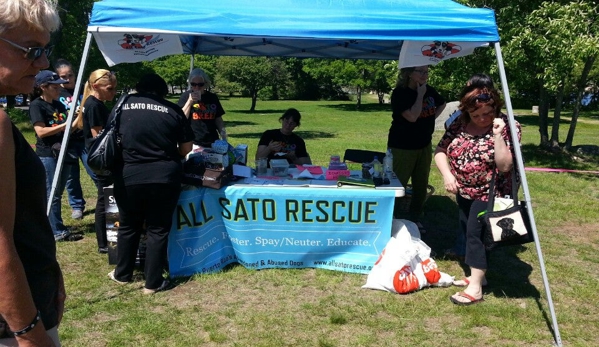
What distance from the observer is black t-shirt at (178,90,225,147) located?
5.52 m

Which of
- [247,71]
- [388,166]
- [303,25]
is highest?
[303,25]

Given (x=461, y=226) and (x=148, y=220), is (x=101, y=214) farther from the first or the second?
(x=461, y=226)

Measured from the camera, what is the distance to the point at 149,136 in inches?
142

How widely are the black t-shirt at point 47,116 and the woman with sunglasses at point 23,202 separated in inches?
146

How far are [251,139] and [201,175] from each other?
10.8 m

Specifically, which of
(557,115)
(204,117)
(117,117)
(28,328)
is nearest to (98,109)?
(117,117)

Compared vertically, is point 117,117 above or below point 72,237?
above

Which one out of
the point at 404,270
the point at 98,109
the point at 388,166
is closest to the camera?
the point at 404,270

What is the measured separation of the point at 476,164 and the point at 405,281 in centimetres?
104

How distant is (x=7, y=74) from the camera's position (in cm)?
125

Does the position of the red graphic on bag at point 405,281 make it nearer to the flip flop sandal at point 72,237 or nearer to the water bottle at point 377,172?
the water bottle at point 377,172

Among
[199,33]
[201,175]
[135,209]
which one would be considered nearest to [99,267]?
[135,209]

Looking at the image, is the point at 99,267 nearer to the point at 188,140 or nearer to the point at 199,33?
the point at 188,140

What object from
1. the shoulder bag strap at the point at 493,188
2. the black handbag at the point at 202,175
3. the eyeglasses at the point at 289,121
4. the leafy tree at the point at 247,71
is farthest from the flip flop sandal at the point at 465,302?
the leafy tree at the point at 247,71
